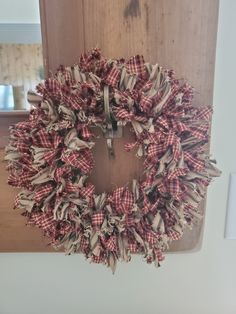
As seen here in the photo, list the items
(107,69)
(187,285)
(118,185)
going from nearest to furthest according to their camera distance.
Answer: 1. (107,69)
2. (118,185)
3. (187,285)

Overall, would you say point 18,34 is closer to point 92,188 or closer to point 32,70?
point 32,70

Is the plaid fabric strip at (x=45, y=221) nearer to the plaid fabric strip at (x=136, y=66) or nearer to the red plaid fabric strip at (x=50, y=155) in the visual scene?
the red plaid fabric strip at (x=50, y=155)

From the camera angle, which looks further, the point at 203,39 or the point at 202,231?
the point at 202,231

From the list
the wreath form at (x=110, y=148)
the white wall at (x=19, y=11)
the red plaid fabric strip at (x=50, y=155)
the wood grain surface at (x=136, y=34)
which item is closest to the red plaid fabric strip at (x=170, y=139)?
the wreath form at (x=110, y=148)

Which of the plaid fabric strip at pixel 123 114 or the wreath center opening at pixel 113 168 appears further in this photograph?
the wreath center opening at pixel 113 168

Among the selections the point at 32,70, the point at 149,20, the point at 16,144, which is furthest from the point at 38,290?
the point at 149,20

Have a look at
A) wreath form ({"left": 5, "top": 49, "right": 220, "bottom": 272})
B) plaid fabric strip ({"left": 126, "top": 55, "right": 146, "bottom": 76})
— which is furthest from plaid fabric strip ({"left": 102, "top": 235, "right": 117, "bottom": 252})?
plaid fabric strip ({"left": 126, "top": 55, "right": 146, "bottom": 76})

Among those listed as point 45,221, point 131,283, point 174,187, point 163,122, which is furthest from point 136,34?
point 131,283

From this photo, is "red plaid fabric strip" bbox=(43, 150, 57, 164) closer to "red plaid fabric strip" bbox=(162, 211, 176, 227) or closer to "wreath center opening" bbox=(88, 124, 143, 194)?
"wreath center opening" bbox=(88, 124, 143, 194)
